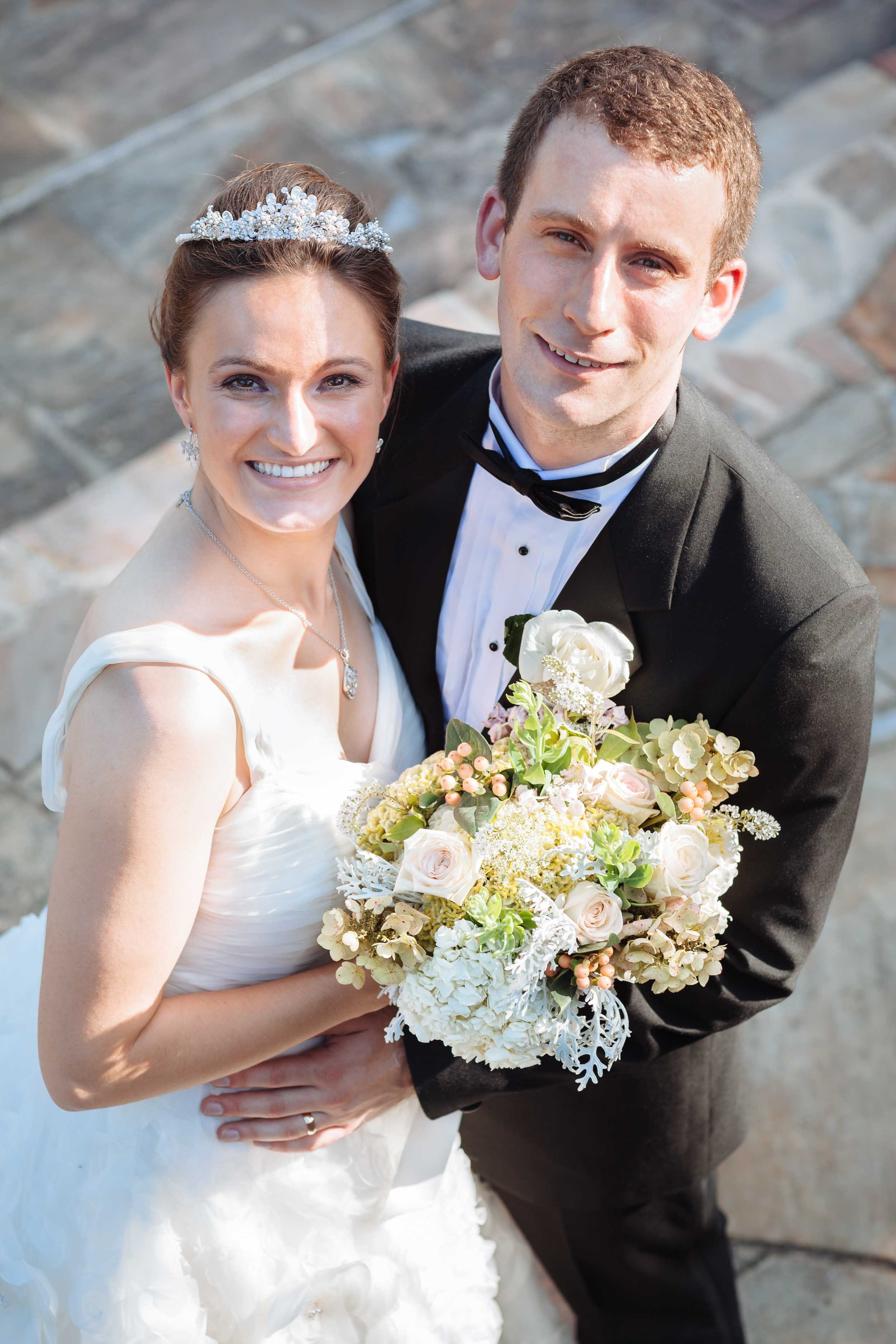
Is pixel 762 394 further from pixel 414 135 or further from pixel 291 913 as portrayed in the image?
pixel 291 913

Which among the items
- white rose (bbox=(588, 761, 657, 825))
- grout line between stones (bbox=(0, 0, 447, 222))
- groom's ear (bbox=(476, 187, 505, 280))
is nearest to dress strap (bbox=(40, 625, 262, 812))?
white rose (bbox=(588, 761, 657, 825))

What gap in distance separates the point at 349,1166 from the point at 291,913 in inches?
23.8

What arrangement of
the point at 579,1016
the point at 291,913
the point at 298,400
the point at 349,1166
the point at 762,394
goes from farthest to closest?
1. the point at 762,394
2. the point at 349,1166
3. the point at 291,913
4. the point at 298,400
5. the point at 579,1016

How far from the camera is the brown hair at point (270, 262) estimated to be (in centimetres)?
219

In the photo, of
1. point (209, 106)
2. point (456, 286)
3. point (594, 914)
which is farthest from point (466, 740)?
point (209, 106)

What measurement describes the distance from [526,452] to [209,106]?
5210mm

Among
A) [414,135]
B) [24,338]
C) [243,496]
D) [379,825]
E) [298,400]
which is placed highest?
[298,400]

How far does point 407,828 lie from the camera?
2.02 m

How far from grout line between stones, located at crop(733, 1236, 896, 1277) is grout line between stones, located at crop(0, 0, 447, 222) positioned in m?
5.74

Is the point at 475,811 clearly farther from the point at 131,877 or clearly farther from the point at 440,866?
the point at 131,877

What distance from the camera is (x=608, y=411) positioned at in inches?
89.2

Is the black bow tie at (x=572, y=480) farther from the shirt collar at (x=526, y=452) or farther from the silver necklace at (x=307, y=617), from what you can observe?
the silver necklace at (x=307, y=617)

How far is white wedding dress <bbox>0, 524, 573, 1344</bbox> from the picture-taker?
230 cm

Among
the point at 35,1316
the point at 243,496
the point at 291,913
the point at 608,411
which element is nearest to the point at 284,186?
the point at 243,496
